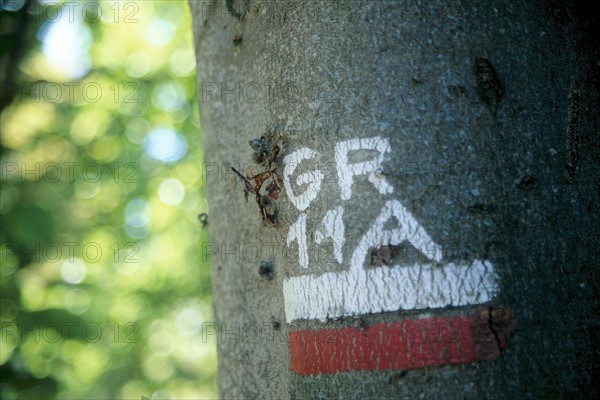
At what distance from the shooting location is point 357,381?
3.48 ft

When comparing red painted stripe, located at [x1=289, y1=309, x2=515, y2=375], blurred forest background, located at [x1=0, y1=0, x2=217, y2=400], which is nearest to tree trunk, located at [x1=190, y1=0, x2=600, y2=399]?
red painted stripe, located at [x1=289, y1=309, x2=515, y2=375]

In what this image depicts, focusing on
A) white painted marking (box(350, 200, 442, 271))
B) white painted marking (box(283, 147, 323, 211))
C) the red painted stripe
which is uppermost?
white painted marking (box(283, 147, 323, 211))

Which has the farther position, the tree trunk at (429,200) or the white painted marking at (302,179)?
the white painted marking at (302,179)

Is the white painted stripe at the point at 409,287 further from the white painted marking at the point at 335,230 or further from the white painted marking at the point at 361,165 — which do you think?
the white painted marking at the point at 361,165

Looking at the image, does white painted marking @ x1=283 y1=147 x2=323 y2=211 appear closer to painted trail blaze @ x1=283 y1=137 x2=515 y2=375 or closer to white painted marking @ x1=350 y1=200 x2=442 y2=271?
painted trail blaze @ x1=283 y1=137 x2=515 y2=375

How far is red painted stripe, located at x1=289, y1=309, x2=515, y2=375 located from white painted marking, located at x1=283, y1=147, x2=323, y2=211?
0.29 metres

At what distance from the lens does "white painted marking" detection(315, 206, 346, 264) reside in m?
1.10

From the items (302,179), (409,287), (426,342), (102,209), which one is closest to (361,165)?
(302,179)

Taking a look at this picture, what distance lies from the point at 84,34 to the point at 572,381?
7.00 m

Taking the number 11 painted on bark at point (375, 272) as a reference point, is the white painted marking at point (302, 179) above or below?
above

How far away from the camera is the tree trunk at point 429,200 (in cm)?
103

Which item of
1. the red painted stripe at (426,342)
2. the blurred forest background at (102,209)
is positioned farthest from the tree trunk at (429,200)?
the blurred forest background at (102,209)

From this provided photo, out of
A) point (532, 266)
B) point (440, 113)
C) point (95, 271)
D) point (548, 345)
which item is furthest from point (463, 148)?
point (95, 271)

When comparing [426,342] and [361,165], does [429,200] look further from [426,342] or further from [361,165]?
[426,342]
